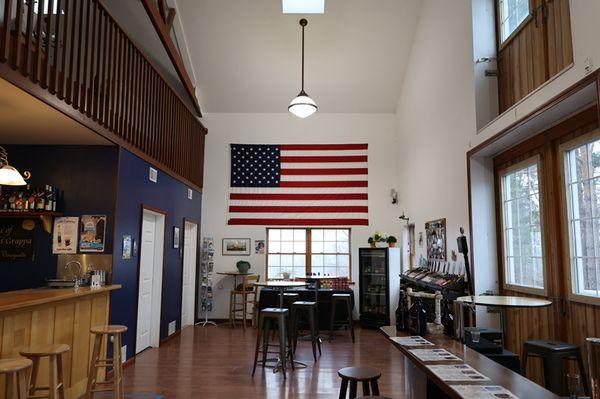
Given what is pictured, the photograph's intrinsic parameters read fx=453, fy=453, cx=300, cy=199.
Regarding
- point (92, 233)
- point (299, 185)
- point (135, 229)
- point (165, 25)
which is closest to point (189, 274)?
point (299, 185)

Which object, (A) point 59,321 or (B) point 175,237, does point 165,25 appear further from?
(A) point 59,321

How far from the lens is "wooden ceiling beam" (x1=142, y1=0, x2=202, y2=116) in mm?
5966

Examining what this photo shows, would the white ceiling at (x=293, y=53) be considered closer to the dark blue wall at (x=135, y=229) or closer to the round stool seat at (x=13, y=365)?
the dark blue wall at (x=135, y=229)

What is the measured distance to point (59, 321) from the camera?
4.20m

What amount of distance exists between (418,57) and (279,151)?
3.42 m

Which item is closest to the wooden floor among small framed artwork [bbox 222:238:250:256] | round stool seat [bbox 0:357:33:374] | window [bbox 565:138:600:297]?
round stool seat [bbox 0:357:33:374]

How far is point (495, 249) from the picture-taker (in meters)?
5.27

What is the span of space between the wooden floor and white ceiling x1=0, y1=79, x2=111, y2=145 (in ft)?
9.05

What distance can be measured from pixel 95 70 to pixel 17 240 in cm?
216

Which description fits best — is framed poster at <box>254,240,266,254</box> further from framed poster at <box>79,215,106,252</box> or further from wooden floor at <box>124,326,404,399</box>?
framed poster at <box>79,215,106,252</box>

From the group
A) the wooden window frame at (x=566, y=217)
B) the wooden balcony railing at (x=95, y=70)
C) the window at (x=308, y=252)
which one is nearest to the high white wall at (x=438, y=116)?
the wooden window frame at (x=566, y=217)

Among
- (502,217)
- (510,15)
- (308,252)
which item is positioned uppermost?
(510,15)

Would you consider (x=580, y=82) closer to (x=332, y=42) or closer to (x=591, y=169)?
(x=591, y=169)

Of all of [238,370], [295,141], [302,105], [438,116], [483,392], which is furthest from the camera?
[295,141]
